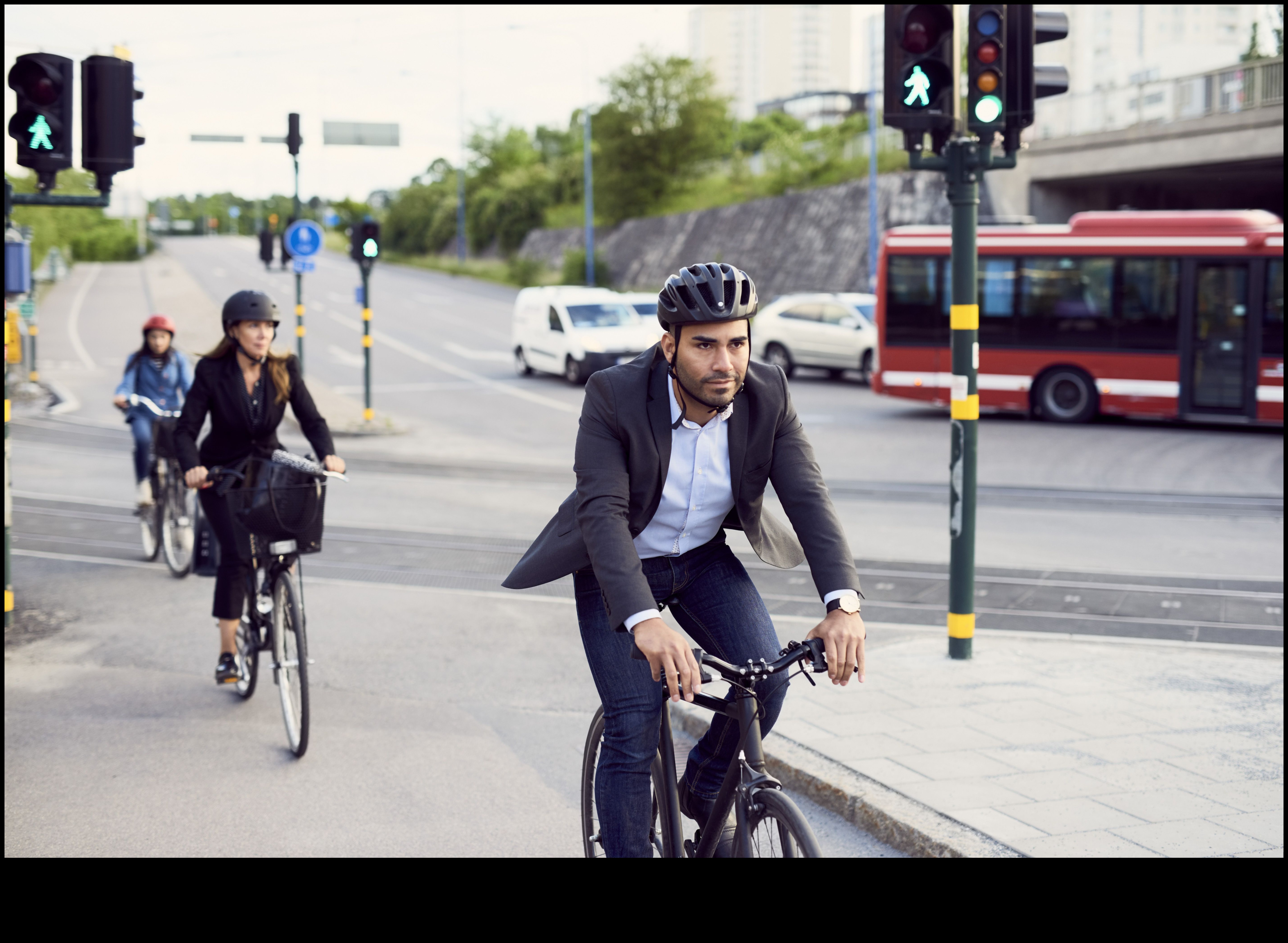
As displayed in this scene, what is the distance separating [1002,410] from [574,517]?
18427 mm

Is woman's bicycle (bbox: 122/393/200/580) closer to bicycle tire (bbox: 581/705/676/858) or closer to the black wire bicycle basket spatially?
the black wire bicycle basket

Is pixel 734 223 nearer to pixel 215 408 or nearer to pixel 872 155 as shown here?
pixel 872 155

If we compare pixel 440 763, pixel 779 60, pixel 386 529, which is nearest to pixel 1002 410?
pixel 386 529

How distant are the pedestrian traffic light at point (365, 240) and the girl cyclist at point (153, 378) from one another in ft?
28.1

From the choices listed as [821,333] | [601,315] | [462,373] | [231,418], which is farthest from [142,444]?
[462,373]

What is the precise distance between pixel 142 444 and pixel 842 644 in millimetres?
8243

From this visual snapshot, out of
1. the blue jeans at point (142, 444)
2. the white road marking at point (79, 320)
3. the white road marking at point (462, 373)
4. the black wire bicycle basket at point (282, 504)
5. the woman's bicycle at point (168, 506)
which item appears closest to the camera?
the black wire bicycle basket at point (282, 504)

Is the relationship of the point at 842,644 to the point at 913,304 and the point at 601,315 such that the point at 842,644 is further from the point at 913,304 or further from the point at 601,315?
the point at 601,315

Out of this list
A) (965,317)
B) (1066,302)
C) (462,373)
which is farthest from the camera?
(462,373)

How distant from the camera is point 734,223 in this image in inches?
1949

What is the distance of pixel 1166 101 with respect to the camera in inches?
1190

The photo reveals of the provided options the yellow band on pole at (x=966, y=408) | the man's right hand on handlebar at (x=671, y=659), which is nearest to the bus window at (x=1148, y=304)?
the yellow band on pole at (x=966, y=408)

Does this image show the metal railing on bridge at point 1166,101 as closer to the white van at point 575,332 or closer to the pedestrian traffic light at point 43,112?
the white van at point 575,332

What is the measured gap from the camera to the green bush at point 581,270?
186ft
